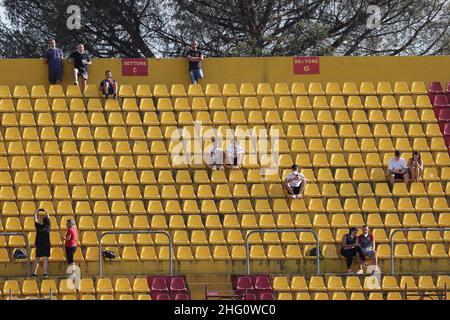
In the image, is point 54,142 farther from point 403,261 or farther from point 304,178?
point 403,261

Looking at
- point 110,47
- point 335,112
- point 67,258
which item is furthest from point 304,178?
point 110,47

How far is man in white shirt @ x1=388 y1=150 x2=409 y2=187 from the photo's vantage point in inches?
1259

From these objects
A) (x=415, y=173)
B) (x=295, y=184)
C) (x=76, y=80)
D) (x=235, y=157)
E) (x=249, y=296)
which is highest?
(x=76, y=80)

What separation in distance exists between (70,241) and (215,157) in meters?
3.80

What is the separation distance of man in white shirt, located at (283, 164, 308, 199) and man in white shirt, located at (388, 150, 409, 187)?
67.7 inches

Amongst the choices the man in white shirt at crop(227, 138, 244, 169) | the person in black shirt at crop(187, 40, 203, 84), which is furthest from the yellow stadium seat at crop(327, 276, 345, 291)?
the person in black shirt at crop(187, 40, 203, 84)

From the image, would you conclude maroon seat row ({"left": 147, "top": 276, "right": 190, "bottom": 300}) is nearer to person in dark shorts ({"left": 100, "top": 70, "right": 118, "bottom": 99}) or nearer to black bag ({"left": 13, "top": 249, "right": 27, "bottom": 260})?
black bag ({"left": 13, "top": 249, "right": 27, "bottom": 260})

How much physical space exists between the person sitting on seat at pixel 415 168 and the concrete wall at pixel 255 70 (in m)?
2.93

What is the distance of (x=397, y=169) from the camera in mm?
31984

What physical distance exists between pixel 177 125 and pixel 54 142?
2.43 m

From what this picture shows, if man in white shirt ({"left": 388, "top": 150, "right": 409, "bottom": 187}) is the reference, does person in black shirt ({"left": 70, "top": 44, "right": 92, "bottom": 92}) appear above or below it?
above

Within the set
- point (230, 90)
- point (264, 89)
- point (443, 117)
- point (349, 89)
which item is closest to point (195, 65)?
point (230, 90)

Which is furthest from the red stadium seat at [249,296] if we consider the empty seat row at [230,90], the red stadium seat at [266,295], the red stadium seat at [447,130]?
the red stadium seat at [447,130]

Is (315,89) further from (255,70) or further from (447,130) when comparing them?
(447,130)
